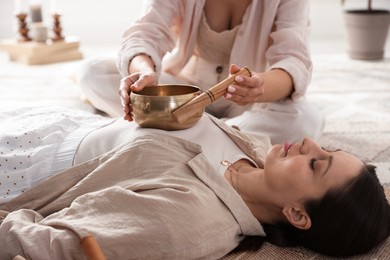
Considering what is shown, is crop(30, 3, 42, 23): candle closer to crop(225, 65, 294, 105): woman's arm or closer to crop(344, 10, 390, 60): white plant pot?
crop(344, 10, 390, 60): white plant pot

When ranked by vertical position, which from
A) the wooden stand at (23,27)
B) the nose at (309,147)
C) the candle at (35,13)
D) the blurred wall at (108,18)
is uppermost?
the nose at (309,147)

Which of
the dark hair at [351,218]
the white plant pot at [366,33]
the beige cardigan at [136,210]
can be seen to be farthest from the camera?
the white plant pot at [366,33]

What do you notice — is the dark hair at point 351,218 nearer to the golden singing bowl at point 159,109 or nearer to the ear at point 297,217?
the ear at point 297,217

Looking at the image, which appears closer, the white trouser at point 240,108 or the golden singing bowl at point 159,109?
the golden singing bowl at point 159,109

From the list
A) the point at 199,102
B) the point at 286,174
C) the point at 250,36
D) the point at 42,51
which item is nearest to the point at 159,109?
the point at 199,102

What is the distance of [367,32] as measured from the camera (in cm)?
360

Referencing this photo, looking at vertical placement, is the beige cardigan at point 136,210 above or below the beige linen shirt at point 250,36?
below

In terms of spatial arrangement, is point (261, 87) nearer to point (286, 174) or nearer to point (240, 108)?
point (286, 174)

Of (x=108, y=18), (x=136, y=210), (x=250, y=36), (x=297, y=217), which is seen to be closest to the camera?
(x=136, y=210)

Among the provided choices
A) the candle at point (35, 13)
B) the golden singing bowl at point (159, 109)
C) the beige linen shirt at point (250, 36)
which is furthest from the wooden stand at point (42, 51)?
the golden singing bowl at point (159, 109)

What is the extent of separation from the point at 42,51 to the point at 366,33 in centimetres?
202

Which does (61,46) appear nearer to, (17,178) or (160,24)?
(160,24)

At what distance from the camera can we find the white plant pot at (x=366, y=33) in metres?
3.55

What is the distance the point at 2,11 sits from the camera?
4605 millimetres
